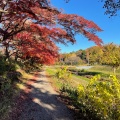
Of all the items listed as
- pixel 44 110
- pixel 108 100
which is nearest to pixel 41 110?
pixel 44 110

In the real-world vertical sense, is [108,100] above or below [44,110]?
above

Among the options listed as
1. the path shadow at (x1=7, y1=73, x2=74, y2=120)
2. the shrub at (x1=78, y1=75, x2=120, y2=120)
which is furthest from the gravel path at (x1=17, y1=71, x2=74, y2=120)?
the shrub at (x1=78, y1=75, x2=120, y2=120)

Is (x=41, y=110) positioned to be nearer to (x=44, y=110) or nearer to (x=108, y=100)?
(x=44, y=110)

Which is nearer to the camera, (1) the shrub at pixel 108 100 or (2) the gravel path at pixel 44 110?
(1) the shrub at pixel 108 100

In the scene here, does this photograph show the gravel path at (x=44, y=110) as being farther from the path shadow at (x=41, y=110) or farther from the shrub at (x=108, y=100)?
the shrub at (x=108, y=100)

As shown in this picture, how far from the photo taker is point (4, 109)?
28.3 ft

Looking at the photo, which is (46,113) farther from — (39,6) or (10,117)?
(39,6)

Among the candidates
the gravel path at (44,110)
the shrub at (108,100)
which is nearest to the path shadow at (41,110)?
the gravel path at (44,110)

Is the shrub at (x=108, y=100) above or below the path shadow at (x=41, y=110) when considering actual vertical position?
above

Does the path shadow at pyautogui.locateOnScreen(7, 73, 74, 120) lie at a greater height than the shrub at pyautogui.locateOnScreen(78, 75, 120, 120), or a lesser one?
lesser

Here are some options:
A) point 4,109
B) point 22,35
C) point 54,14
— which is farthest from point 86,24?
point 22,35

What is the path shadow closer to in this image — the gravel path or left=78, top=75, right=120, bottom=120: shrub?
Answer: the gravel path

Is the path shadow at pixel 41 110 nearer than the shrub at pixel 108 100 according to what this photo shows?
No

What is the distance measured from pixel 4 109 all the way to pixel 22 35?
1104cm
